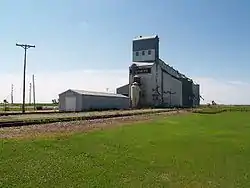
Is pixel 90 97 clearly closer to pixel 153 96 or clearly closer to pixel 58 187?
pixel 153 96

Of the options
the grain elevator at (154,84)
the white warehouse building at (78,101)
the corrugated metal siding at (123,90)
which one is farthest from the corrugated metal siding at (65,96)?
the corrugated metal siding at (123,90)

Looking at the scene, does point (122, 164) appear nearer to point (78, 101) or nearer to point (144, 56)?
point (78, 101)

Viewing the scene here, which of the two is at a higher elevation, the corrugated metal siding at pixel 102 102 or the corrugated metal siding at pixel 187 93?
the corrugated metal siding at pixel 187 93

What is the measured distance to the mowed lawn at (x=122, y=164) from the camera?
9.29 m

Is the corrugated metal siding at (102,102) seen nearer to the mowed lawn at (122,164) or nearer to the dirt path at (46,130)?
the dirt path at (46,130)

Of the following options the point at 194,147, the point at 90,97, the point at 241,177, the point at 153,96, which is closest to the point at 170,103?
the point at 153,96

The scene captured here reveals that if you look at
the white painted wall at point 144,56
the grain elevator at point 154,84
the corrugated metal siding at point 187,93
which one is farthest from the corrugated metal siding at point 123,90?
the corrugated metal siding at point 187,93

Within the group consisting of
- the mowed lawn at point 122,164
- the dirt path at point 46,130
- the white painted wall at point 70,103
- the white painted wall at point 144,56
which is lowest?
the mowed lawn at point 122,164

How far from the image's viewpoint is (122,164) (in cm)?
1163

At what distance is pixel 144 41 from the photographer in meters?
98.0

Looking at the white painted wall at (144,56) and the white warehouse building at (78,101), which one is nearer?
the white warehouse building at (78,101)

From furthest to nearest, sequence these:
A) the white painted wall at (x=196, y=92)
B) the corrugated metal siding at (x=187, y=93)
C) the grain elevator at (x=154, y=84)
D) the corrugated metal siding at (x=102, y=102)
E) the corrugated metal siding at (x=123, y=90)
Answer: the white painted wall at (x=196, y=92), the corrugated metal siding at (x=187, y=93), the corrugated metal siding at (x=123, y=90), the grain elevator at (x=154, y=84), the corrugated metal siding at (x=102, y=102)

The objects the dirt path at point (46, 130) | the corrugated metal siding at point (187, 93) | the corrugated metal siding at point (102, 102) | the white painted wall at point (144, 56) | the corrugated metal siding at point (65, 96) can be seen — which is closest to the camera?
the dirt path at point (46, 130)

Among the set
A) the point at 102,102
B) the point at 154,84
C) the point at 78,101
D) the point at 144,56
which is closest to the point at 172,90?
the point at 154,84
